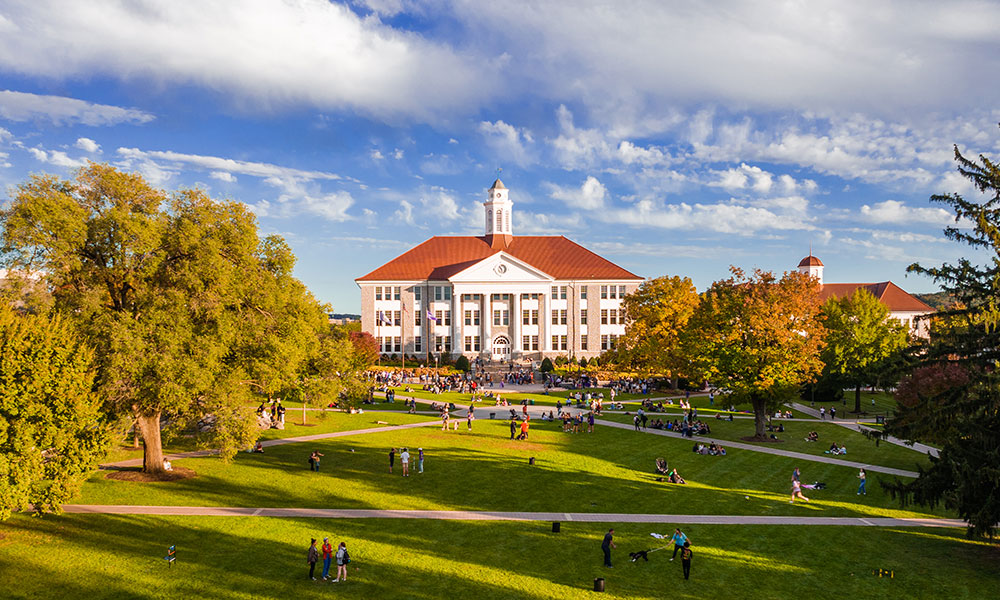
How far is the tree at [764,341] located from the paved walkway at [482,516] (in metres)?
15.8

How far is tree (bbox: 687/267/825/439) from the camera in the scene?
40.8 m

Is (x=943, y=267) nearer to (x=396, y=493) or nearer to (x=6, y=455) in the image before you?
(x=396, y=493)

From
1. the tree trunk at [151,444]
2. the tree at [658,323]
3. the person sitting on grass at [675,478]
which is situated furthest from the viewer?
the tree at [658,323]

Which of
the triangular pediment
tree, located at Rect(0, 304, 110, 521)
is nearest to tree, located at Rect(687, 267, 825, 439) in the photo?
tree, located at Rect(0, 304, 110, 521)

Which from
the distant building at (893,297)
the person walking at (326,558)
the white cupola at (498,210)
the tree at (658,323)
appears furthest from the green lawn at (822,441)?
the distant building at (893,297)

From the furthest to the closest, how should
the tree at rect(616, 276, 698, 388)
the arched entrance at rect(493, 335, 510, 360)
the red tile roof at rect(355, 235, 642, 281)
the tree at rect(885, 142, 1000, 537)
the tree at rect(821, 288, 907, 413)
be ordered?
1. the red tile roof at rect(355, 235, 642, 281)
2. the arched entrance at rect(493, 335, 510, 360)
3. the tree at rect(616, 276, 698, 388)
4. the tree at rect(821, 288, 907, 413)
5. the tree at rect(885, 142, 1000, 537)

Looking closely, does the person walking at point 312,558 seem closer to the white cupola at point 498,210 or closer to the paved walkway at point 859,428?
the paved walkway at point 859,428

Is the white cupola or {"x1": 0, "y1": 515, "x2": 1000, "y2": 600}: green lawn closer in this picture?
{"x1": 0, "y1": 515, "x2": 1000, "y2": 600}: green lawn

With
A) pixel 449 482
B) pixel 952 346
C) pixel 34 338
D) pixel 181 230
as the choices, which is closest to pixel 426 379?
pixel 449 482

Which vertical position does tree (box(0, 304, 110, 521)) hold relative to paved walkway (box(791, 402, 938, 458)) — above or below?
above

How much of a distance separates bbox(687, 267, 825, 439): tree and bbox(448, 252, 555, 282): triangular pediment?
41.1m

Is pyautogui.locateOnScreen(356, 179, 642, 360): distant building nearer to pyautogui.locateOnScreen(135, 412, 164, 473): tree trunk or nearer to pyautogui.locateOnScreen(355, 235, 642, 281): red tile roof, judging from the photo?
pyautogui.locateOnScreen(355, 235, 642, 281): red tile roof

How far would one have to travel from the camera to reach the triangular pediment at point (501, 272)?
271 feet

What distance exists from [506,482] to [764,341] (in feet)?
72.7
